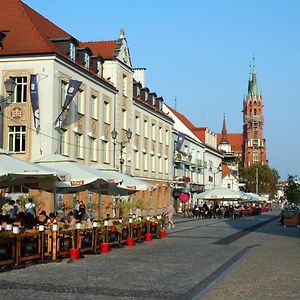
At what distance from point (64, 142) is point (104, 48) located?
45.2ft

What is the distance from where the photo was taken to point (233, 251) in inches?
816

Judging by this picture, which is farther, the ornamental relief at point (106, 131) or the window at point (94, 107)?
the ornamental relief at point (106, 131)

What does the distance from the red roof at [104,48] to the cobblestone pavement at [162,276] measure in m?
27.7

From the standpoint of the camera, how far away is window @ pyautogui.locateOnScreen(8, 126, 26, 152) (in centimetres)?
3459

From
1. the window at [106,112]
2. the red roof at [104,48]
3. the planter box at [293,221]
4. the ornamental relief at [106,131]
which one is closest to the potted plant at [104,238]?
the ornamental relief at [106,131]

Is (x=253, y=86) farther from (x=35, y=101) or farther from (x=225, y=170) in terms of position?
(x=35, y=101)

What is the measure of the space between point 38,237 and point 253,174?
124m

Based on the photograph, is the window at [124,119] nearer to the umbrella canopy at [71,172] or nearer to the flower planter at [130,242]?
the umbrella canopy at [71,172]

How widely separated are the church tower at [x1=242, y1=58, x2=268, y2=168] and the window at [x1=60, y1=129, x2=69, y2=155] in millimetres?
143385

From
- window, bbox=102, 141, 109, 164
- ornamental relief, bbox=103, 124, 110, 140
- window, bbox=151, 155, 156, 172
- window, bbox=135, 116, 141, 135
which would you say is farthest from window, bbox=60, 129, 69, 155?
window, bbox=151, 155, 156, 172

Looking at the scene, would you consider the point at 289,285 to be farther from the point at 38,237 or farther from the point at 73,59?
the point at 73,59

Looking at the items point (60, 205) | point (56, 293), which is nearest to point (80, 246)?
point (56, 293)

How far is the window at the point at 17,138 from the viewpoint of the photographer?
113 feet

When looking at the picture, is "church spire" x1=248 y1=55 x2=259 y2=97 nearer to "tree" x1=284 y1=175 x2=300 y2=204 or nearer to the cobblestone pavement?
"tree" x1=284 y1=175 x2=300 y2=204
